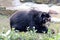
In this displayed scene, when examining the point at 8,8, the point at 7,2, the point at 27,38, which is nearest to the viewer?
the point at 27,38

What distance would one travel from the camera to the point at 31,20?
532 centimetres

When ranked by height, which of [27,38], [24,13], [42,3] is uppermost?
[27,38]

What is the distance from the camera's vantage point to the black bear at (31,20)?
5254mm

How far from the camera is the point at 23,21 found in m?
5.41

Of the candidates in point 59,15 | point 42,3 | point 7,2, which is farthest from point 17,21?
point 42,3

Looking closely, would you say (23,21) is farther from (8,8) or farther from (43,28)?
(8,8)

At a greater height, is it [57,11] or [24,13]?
[24,13]

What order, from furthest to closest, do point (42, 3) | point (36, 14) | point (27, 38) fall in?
1. point (42, 3)
2. point (36, 14)
3. point (27, 38)

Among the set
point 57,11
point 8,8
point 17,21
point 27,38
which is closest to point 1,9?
point 8,8

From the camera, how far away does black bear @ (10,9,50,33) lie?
5254 mm

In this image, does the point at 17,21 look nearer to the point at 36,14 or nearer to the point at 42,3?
the point at 36,14

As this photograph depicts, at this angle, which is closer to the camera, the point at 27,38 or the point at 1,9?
the point at 27,38

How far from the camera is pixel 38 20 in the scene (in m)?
5.32

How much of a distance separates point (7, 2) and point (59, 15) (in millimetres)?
2093
